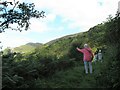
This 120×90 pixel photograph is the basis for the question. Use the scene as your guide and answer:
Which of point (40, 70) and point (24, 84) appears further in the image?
point (40, 70)

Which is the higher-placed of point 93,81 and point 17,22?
point 17,22

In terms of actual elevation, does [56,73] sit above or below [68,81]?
above

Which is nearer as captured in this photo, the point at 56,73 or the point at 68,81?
the point at 68,81

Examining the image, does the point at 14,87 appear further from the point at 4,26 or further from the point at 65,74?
the point at 65,74

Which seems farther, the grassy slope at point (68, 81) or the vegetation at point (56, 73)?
the grassy slope at point (68, 81)

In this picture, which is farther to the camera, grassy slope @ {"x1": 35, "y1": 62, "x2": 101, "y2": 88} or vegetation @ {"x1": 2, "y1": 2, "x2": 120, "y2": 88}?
grassy slope @ {"x1": 35, "y1": 62, "x2": 101, "y2": 88}

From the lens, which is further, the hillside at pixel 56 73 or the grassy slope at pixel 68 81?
the grassy slope at pixel 68 81

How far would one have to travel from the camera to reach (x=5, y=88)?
13109 mm

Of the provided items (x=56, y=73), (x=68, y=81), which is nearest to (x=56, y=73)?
(x=56, y=73)

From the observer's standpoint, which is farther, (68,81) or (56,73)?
(56,73)

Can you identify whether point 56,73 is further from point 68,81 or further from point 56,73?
point 68,81

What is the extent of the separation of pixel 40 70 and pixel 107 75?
12.1ft

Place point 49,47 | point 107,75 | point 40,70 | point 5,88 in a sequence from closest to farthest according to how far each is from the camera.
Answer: point 5,88 < point 107,75 < point 40,70 < point 49,47

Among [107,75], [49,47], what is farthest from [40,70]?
[49,47]
